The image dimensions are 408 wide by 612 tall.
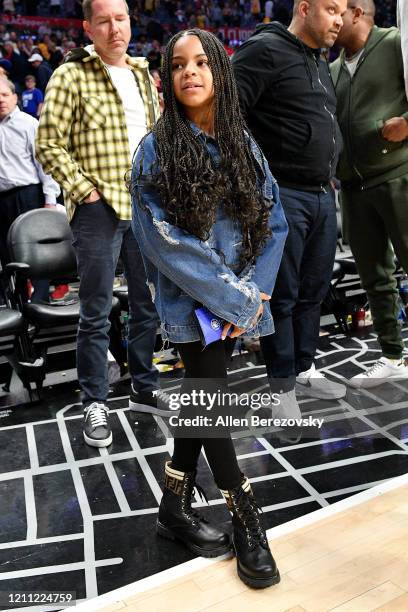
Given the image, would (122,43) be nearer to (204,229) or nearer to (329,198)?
(329,198)

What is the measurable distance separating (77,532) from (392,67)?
2.39 m

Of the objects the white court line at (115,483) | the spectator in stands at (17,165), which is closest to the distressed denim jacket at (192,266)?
the white court line at (115,483)

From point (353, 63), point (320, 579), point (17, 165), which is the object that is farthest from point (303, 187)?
point (17, 165)

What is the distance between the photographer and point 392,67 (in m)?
2.91

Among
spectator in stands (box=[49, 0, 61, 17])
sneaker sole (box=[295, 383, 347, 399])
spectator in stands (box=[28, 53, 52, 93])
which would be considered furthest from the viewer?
spectator in stands (box=[49, 0, 61, 17])

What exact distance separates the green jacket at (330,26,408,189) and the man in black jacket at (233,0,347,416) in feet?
0.82

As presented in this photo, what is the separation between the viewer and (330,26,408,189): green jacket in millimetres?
2922

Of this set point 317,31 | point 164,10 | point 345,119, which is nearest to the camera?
point 317,31

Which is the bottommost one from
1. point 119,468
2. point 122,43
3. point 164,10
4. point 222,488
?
point 119,468

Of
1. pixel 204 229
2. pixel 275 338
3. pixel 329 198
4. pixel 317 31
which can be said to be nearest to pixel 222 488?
pixel 204 229

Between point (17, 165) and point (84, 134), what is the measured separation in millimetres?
2213

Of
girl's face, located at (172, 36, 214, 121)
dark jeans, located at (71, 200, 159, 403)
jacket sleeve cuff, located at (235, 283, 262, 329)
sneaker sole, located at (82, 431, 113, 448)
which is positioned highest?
girl's face, located at (172, 36, 214, 121)

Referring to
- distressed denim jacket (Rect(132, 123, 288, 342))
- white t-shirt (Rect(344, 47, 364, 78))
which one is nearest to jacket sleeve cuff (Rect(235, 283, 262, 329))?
distressed denim jacket (Rect(132, 123, 288, 342))

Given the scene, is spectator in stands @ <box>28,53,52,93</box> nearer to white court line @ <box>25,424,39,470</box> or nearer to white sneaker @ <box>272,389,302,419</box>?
white court line @ <box>25,424,39,470</box>
